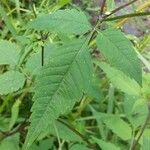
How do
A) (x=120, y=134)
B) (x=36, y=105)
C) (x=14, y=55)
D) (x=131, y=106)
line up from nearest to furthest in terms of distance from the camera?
(x=36, y=105), (x=14, y=55), (x=120, y=134), (x=131, y=106)

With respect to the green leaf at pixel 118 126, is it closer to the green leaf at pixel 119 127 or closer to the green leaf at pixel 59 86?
the green leaf at pixel 119 127

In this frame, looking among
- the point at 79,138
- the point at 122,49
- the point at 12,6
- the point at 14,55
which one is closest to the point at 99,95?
the point at 79,138

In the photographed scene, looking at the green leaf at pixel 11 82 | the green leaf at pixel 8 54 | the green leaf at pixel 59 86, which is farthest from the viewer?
the green leaf at pixel 8 54

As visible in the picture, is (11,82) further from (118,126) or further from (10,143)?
(118,126)

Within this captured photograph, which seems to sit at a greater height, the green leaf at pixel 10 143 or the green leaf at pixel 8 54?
the green leaf at pixel 8 54

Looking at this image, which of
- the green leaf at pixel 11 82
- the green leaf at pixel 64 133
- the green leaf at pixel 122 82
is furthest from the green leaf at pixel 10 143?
the green leaf at pixel 122 82

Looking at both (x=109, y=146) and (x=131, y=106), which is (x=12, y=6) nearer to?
(x=131, y=106)
